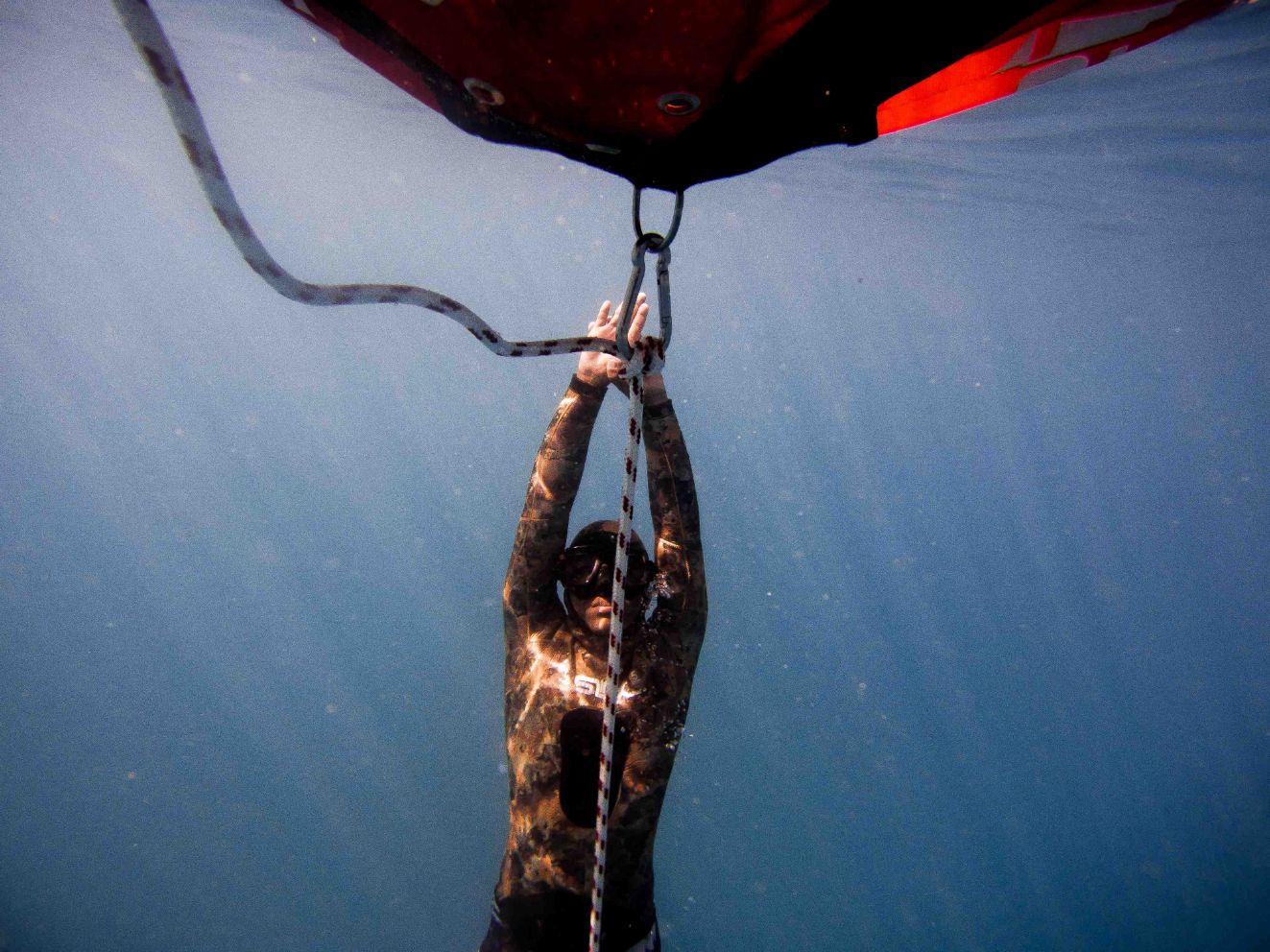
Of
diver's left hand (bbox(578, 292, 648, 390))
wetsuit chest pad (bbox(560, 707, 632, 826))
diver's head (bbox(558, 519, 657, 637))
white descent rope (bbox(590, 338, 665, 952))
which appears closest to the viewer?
white descent rope (bbox(590, 338, 665, 952))

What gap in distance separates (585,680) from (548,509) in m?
0.85

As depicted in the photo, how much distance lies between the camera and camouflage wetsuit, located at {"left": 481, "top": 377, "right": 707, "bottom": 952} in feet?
9.65

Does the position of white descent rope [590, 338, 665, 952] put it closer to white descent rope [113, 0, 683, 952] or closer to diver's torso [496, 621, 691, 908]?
Answer: white descent rope [113, 0, 683, 952]

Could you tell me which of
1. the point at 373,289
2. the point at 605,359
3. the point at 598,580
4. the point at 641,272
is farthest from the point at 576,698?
the point at 373,289

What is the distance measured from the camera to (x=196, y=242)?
68.0 meters

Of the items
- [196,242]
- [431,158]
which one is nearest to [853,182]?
[431,158]

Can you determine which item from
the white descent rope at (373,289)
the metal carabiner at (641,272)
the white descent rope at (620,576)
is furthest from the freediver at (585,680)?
the metal carabiner at (641,272)

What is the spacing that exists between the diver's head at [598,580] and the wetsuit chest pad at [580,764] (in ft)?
1.38

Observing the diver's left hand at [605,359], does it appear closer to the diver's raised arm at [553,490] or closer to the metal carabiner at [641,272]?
the diver's raised arm at [553,490]

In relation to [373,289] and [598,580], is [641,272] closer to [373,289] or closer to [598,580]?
[373,289]

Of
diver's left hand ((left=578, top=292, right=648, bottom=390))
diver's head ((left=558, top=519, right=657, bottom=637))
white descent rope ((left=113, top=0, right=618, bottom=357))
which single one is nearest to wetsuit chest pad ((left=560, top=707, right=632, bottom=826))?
diver's head ((left=558, top=519, right=657, bottom=637))

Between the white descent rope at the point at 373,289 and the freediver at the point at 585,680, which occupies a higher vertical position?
the white descent rope at the point at 373,289

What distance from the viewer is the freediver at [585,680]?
2932 mm

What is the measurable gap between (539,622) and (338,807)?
3006cm
